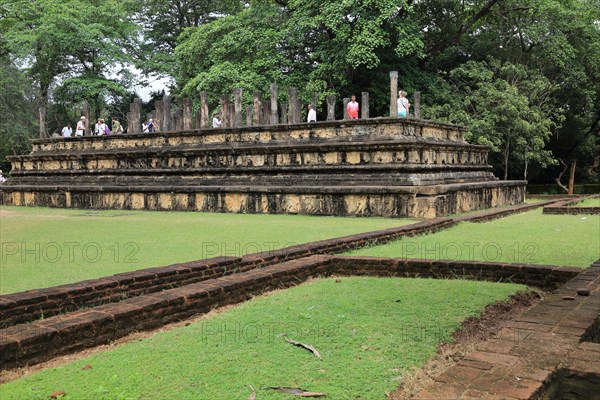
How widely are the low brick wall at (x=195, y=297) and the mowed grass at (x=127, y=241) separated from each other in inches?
51.1

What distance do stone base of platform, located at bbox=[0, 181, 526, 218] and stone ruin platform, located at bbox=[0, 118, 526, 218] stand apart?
23 mm

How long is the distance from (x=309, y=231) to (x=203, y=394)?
20.2 ft

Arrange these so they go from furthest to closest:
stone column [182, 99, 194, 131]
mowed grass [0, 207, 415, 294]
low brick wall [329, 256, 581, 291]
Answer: stone column [182, 99, 194, 131]
mowed grass [0, 207, 415, 294]
low brick wall [329, 256, 581, 291]

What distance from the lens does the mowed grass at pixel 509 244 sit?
604 centimetres

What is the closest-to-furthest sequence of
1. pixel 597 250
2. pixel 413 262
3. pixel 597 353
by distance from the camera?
pixel 597 353, pixel 413 262, pixel 597 250

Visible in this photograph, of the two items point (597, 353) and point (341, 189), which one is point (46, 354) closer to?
point (597, 353)

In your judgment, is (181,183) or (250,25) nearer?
(181,183)

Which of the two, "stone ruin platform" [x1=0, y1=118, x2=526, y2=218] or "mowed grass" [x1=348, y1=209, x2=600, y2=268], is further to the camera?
"stone ruin platform" [x1=0, y1=118, x2=526, y2=218]

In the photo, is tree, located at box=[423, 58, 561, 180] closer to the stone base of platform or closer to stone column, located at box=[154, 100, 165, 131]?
the stone base of platform

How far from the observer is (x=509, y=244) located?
7047 millimetres

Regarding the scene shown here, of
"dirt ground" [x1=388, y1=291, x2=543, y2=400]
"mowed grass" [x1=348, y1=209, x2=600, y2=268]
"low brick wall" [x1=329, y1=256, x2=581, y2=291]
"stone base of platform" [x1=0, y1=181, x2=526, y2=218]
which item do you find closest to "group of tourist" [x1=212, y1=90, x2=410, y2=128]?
"stone base of platform" [x1=0, y1=181, x2=526, y2=218]

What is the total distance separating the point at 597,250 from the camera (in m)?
6.45

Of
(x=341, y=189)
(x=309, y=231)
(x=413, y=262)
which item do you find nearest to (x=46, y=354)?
(x=413, y=262)

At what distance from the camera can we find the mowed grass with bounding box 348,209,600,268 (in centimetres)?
604
